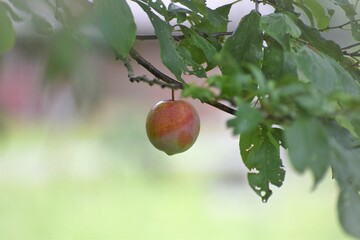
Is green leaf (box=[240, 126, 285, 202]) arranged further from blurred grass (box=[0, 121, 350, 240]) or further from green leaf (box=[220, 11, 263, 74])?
blurred grass (box=[0, 121, 350, 240])

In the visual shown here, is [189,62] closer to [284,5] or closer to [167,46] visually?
[167,46]

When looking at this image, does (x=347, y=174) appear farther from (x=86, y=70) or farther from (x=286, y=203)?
(x=286, y=203)

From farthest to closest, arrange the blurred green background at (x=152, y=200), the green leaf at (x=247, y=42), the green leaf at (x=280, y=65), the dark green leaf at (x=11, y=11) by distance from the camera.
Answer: the blurred green background at (x=152, y=200) → the green leaf at (x=247, y=42) → the green leaf at (x=280, y=65) → the dark green leaf at (x=11, y=11)

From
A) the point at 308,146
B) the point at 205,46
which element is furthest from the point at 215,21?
the point at 308,146

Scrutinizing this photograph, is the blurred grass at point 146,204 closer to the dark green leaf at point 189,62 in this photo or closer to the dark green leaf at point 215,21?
the dark green leaf at point 215,21

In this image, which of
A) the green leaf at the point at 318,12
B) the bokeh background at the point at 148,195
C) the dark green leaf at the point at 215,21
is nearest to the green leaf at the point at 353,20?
the green leaf at the point at 318,12

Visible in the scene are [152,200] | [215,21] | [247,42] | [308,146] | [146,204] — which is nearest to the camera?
[308,146]
